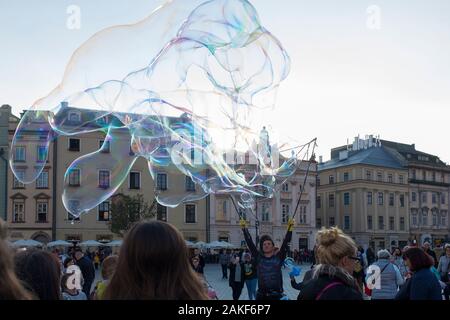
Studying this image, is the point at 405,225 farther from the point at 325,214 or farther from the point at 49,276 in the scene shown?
the point at 49,276

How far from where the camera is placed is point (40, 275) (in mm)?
3865

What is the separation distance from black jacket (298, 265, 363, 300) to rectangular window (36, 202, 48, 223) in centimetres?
4774

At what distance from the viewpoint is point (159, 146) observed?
1427 centimetres

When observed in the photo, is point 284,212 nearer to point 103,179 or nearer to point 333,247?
point 103,179

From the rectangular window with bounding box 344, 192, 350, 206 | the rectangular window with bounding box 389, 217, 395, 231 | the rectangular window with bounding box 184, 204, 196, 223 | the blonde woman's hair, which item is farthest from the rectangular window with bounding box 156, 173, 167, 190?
the blonde woman's hair

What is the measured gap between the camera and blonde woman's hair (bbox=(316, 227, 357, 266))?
4.37 metres

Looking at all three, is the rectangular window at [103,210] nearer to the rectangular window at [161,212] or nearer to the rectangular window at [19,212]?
the rectangular window at [161,212]

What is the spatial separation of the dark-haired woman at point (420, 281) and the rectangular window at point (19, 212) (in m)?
46.5

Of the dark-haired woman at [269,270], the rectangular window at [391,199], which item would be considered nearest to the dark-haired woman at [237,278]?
the dark-haired woman at [269,270]

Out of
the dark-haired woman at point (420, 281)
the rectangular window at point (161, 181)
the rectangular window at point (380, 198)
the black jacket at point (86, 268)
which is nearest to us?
the dark-haired woman at point (420, 281)

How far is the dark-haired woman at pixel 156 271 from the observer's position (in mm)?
2898

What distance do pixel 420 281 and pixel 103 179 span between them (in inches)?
317
